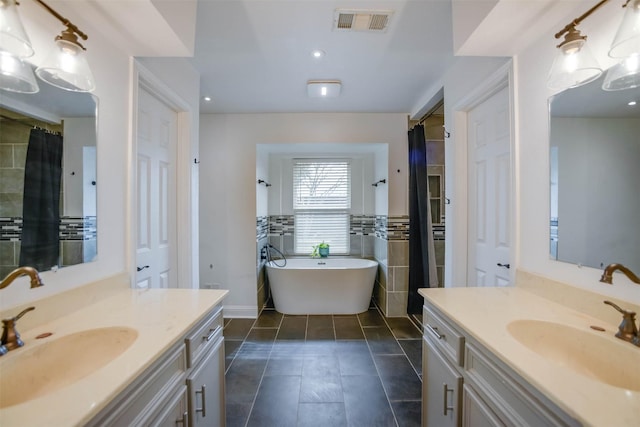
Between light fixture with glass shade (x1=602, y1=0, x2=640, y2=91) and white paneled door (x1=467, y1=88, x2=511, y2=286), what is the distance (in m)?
0.63

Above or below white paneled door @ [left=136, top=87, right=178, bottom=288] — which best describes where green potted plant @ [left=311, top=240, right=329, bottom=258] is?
below

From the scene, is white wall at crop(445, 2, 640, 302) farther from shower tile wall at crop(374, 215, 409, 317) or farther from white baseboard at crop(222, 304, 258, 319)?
white baseboard at crop(222, 304, 258, 319)

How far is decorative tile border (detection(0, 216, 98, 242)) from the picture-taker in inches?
36.8

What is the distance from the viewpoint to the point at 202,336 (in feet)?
3.97

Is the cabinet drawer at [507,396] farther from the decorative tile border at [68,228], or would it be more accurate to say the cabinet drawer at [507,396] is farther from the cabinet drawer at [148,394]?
the decorative tile border at [68,228]

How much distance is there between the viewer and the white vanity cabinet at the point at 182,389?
76 centimetres

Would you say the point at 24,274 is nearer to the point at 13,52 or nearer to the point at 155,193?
the point at 13,52

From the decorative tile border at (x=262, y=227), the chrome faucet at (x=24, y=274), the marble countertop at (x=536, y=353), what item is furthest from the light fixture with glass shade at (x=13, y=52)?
the decorative tile border at (x=262, y=227)

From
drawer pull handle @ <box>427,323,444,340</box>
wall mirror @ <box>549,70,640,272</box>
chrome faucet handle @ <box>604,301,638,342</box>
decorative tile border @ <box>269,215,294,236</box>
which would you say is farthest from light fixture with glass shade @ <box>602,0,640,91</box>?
decorative tile border @ <box>269,215,294,236</box>

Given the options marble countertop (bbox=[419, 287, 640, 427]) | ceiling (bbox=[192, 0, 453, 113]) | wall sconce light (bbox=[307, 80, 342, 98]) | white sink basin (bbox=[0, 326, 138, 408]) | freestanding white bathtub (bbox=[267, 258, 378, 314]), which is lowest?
freestanding white bathtub (bbox=[267, 258, 378, 314])

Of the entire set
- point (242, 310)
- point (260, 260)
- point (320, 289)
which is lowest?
point (242, 310)

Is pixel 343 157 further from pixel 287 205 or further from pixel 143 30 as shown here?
pixel 143 30

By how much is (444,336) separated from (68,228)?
1748 mm

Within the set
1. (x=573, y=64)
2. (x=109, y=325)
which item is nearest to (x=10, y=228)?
(x=109, y=325)
